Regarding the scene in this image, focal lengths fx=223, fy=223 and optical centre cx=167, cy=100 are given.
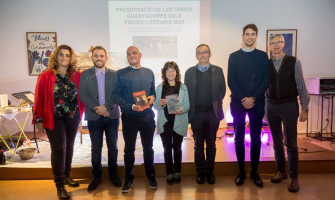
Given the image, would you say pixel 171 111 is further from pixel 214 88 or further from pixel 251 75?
pixel 251 75

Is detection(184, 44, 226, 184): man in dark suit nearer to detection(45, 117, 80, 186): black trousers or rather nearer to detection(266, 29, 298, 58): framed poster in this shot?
detection(45, 117, 80, 186): black trousers

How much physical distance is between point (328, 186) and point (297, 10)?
387 centimetres

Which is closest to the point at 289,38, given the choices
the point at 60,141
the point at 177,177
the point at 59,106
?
the point at 177,177

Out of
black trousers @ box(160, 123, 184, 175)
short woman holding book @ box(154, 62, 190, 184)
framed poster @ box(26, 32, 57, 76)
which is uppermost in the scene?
framed poster @ box(26, 32, 57, 76)

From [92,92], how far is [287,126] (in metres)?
2.32

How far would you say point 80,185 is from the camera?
2.87m

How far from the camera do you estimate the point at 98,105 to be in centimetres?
264

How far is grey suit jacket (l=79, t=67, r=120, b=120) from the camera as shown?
2.57 metres

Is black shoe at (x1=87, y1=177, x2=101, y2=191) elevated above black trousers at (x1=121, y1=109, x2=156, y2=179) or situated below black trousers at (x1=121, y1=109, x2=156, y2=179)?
below

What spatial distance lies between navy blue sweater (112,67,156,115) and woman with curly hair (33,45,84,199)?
0.49 metres

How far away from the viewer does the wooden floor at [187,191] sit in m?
2.54

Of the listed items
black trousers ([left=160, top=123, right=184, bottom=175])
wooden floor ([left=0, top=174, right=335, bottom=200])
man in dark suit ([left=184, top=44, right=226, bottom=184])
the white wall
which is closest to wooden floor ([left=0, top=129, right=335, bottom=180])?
wooden floor ([left=0, top=174, right=335, bottom=200])

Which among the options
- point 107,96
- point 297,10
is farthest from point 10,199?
point 297,10

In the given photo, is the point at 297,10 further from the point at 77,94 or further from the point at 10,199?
the point at 10,199
